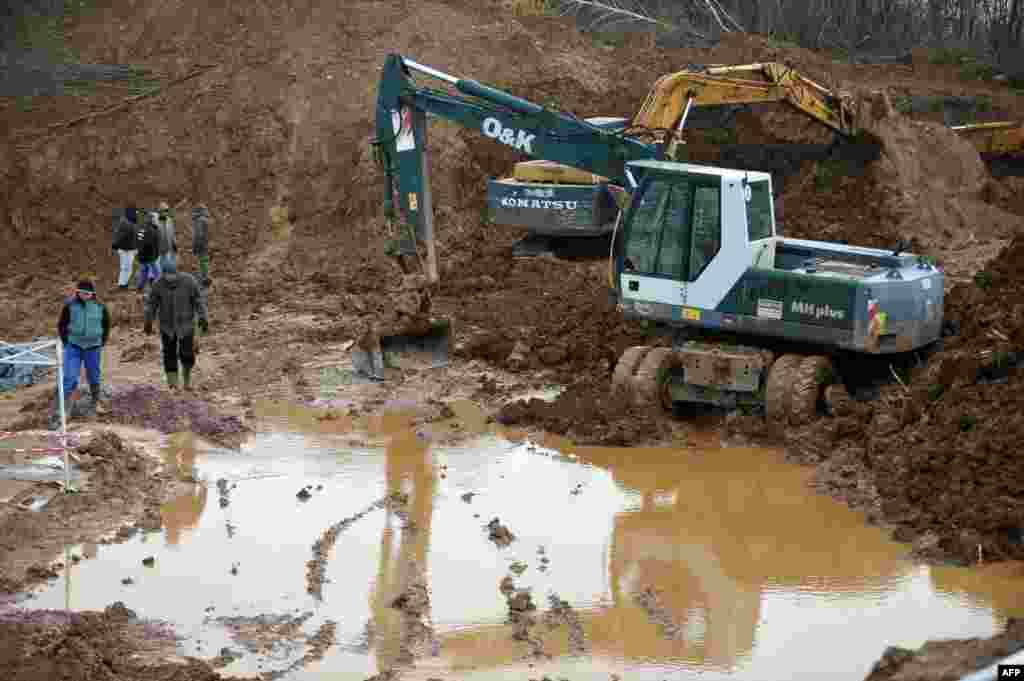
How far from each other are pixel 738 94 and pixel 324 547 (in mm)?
10029

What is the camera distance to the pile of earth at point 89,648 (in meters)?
9.23

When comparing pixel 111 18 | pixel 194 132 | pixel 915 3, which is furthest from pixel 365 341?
pixel 915 3

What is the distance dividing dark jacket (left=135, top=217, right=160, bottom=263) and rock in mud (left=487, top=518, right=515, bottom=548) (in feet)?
32.8

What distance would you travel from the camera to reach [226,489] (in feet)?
44.2

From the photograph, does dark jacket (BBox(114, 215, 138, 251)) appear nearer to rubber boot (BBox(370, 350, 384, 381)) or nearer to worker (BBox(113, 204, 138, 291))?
worker (BBox(113, 204, 138, 291))

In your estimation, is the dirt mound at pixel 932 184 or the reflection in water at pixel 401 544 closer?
the reflection in water at pixel 401 544

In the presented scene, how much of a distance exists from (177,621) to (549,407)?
5.84 meters

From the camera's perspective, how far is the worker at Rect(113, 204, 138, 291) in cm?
2133

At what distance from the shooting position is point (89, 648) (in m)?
9.68

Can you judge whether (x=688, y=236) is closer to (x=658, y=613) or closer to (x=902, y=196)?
(x=658, y=613)

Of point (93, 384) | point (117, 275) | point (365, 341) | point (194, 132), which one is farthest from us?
point (194, 132)

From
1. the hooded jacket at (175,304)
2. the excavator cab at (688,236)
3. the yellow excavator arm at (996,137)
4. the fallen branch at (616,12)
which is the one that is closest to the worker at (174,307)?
the hooded jacket at (175,304)

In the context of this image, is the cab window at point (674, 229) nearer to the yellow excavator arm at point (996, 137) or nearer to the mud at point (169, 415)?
the mud at point (169, 415)

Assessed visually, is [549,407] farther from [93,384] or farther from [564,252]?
[564,252]
